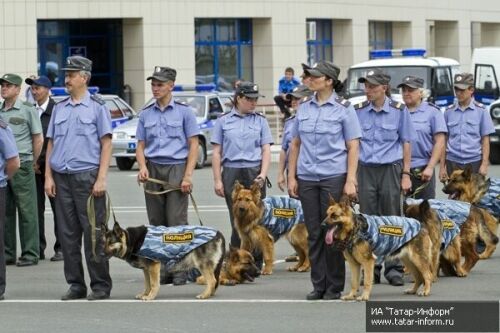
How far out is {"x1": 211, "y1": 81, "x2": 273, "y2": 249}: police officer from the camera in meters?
13.9

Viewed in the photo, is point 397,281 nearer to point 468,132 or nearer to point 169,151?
point 169,151

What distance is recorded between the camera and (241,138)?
13.9 meters

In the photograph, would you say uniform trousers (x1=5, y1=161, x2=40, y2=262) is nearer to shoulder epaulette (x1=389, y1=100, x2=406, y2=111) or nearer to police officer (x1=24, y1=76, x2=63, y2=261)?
police officer (x1=24, y1=76, x2=63, y2=261)

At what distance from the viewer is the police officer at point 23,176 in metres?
14.7

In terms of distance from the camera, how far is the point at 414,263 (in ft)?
39.6

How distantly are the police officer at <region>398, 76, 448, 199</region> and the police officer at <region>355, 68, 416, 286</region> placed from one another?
108cm

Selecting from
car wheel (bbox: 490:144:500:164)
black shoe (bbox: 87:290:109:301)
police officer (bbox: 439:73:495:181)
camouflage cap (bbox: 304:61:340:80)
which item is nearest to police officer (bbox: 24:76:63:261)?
black shoe (bbox: 87:290:109:301)

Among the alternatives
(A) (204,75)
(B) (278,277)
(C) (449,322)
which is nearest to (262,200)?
(B) (278,277)

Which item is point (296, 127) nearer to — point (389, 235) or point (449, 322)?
point (389, 235)

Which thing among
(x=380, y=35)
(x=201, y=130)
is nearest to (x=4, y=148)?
(x=201, y=130)

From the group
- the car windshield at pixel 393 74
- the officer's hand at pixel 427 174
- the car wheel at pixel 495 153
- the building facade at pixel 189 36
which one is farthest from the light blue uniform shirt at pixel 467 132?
the building facade at pixel 189 36

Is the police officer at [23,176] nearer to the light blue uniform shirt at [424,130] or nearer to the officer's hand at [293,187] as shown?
the officer's hand at [293,187]

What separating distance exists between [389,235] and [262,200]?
2134 mm

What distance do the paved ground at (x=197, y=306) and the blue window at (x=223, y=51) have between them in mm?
33663
